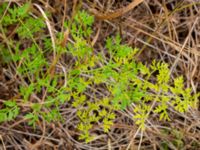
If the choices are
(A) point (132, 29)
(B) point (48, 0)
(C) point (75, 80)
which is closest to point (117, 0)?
(A) point (132, 29)

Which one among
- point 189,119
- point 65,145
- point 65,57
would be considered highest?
point 65,57

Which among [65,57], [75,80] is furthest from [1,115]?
[65,57]

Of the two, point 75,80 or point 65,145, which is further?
point 65,145

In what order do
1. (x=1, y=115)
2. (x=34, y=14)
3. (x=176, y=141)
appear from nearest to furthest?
(x=1, y=115), (x=34, y=14), (x=176, y=141)

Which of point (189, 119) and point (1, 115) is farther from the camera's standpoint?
point (189, 119)

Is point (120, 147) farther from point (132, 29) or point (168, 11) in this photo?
point (168, 11)

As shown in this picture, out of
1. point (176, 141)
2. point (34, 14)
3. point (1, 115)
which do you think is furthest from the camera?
point (176, 141)

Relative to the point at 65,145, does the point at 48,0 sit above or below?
above

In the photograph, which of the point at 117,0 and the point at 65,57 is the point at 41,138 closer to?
the point at 65,57

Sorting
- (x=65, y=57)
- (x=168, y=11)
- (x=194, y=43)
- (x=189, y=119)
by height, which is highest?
(x=168, y=11)
